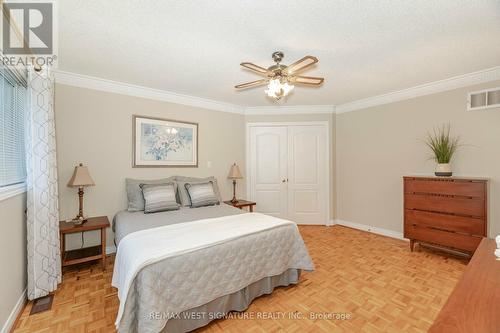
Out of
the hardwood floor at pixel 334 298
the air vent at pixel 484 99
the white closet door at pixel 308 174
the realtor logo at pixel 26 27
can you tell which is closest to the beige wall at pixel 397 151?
the air vent at pixel 484 99

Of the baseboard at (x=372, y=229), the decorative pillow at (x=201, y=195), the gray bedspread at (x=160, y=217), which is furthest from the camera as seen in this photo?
the baseboard at (x=372, y=229)

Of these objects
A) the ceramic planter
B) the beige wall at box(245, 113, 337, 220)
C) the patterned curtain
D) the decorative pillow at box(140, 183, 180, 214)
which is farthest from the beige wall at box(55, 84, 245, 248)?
the ceramic planter

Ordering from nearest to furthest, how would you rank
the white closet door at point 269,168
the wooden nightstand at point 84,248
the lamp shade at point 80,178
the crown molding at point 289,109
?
the wooden nightstand at point 84,248 < the lamp shade at point 80,178 < the crown molding at point 289,109 < the white closet door at point 269,168

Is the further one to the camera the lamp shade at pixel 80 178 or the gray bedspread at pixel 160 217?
the lamp shade at pixel 80 178

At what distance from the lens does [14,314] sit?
6.12 feet

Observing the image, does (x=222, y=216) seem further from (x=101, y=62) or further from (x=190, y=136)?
(x=101, y=62)

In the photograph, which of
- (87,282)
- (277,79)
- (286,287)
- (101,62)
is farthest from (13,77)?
(286,287)

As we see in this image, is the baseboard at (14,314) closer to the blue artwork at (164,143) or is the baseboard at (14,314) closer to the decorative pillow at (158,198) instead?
the decorative pillow at (158,198)

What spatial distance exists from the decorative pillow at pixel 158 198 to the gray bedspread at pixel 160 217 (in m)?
0.09

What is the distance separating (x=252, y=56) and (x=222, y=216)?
1.81 metres

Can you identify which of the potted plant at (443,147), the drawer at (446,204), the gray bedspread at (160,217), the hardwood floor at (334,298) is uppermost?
the potted plant at (443,147)

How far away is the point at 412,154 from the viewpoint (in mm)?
3650

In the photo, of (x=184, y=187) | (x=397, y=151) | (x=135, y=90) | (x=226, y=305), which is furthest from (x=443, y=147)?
(x=135, y=90)

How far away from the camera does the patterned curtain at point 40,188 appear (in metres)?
2.15
